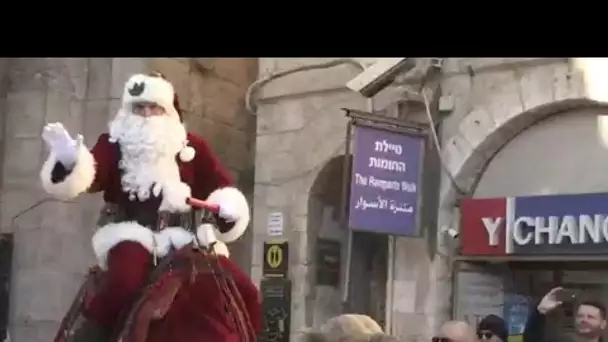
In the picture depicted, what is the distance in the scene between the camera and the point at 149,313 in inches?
77.8

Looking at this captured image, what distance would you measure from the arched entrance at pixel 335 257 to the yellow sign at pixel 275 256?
4.4 inches

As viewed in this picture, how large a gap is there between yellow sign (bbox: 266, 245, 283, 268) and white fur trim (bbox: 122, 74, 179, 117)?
1639mm

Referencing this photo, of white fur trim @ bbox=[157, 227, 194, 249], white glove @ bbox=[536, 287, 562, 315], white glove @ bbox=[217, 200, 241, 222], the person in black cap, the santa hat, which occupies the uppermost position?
the santa hat

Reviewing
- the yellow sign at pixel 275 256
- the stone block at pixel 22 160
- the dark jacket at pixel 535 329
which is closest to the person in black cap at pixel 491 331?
the dark jacket at pixel 535 329

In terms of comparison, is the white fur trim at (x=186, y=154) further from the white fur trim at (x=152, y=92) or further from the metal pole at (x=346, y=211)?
the metal pole at (x=346, y=211)

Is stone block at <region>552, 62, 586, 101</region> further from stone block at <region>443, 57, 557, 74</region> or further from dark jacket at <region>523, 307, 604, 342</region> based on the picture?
dark jacket at <region>523, 307, 604, 342</region>

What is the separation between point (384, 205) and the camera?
3318mm

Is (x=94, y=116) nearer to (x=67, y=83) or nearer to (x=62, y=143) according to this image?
(x=67, y=83)

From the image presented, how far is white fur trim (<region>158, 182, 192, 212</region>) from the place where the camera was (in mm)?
2164

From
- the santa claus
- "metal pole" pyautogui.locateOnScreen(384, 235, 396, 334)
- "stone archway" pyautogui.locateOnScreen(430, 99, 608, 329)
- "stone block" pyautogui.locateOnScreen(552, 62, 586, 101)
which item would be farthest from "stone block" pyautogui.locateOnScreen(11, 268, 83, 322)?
"stone block" pyautogui.locateOnScreen(552, 62, 586, 101)

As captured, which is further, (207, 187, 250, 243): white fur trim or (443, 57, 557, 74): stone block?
(443, 57, 557, 74): stone block

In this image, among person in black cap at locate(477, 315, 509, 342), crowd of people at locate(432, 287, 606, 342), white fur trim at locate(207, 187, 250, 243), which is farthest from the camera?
person in black cap at locate(477, 315, 509, 342)
